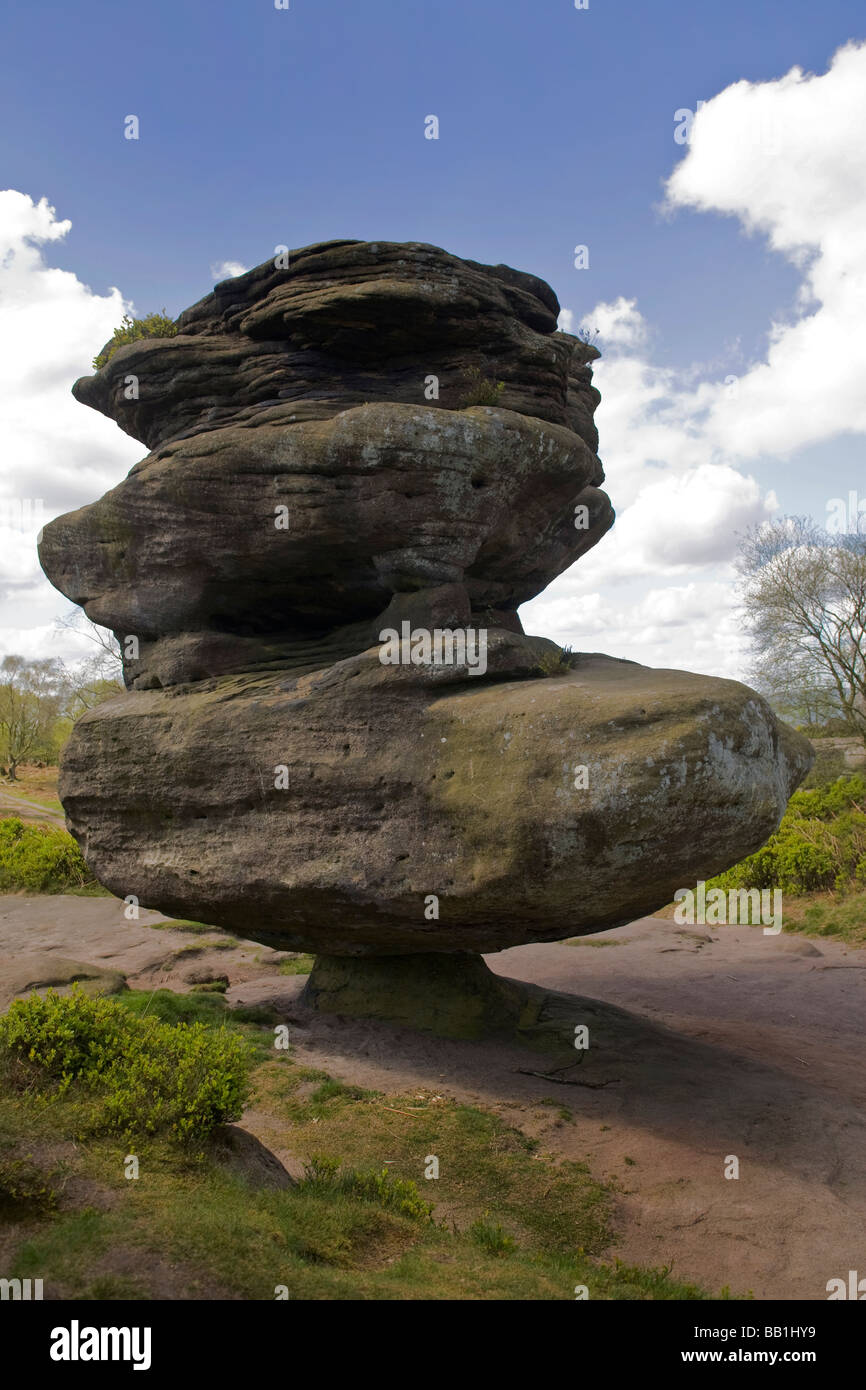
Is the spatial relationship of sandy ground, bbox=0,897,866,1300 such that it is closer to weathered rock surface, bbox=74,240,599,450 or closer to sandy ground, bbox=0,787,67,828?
weathered rock surface, bbox=74,240,599,450

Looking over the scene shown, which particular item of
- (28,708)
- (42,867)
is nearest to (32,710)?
(28,708)

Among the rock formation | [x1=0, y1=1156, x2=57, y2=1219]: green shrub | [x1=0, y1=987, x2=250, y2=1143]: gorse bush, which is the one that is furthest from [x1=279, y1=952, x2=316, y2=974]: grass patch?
[x1=0, y1=1156, x2=57, y2=1219]: green shrub

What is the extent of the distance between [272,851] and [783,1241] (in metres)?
5.82

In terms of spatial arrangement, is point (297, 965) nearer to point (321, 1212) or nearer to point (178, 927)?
point (178, 927)

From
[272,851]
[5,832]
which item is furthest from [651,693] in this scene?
[5,832]

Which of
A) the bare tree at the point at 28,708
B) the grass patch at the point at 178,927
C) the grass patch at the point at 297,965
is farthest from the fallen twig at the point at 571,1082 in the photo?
the bare tree at the point at 28,708

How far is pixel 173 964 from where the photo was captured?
14406mm

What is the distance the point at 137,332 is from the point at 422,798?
801 centimetres

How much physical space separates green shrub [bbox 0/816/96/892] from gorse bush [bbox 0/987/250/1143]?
49.6ft

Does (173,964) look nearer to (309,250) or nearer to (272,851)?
(272,851)

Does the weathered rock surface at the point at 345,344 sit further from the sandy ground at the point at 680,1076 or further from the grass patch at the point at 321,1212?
the sandy ground at the point at 680,1076

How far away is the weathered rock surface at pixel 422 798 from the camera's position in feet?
25.6

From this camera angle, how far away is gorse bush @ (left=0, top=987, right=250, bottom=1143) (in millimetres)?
5945
